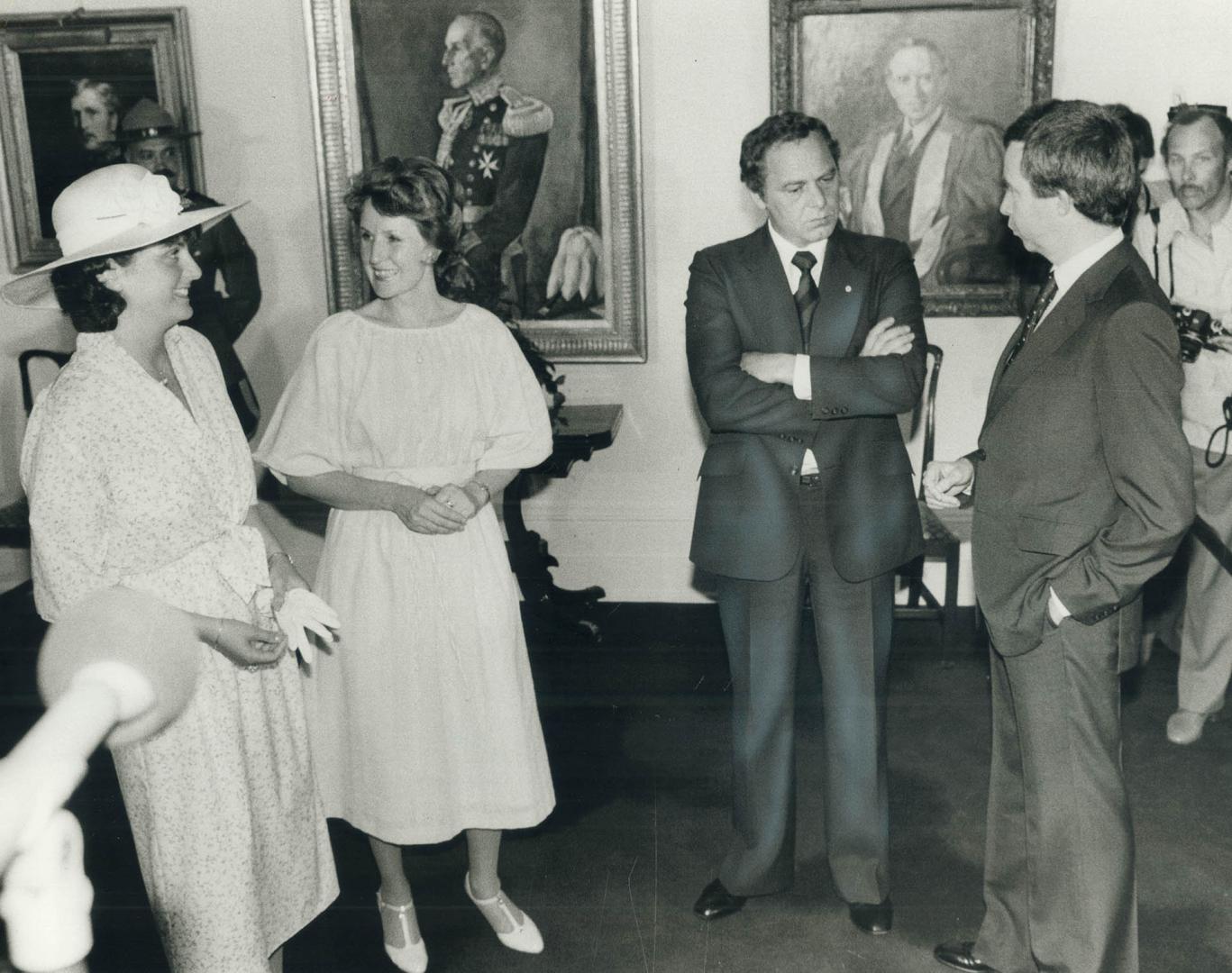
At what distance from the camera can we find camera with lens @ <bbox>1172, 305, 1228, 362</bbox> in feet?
12.9

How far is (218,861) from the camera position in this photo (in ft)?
7.80

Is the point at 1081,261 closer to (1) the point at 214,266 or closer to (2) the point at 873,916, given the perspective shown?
(2) the point at 873,916

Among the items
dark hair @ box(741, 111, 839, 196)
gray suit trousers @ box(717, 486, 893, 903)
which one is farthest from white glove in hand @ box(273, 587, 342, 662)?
dark hair @ box(741, 111, 839, 196)

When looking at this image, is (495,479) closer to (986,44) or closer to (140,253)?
(140,253)

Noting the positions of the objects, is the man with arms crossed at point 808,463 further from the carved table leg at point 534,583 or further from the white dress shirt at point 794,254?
the carved table leg at point 534,583

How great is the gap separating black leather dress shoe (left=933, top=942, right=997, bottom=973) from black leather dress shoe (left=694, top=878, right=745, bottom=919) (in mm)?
482

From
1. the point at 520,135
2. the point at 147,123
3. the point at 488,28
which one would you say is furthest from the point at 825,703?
the point at 147,123

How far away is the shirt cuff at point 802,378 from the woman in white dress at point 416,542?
57 centimetres

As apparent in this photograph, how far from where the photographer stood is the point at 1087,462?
7.79 feet

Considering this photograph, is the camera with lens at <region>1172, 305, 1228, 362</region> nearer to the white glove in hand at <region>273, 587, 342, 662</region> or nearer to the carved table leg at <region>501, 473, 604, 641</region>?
the carved table leg at <region>501, 473, 604, 641</region>

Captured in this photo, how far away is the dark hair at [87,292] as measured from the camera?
7.61 ft

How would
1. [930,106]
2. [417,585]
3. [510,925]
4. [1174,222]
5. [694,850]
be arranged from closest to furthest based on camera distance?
[417,585] → [510,925] → [694,850] → [1174,222] → [930,106]

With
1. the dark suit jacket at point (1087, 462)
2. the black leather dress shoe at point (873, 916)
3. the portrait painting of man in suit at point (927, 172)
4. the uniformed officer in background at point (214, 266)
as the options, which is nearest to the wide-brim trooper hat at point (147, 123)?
the uniformed officer in background at point (214, 266)

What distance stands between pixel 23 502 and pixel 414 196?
3.25m
